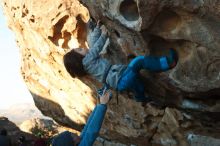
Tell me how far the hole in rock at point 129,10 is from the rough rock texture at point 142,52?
0.07 ft

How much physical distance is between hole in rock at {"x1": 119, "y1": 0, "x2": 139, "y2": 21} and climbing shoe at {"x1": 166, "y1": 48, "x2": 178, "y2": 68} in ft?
3.27

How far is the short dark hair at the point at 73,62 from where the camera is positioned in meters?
8.09

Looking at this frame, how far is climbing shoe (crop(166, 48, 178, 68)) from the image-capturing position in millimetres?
7438

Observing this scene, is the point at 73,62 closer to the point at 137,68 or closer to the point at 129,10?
the point at 137,68

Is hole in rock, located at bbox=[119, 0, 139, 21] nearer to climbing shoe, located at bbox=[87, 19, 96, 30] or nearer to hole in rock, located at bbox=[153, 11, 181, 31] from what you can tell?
hole in rock, located at bbox=[153, 11, 181, 31]

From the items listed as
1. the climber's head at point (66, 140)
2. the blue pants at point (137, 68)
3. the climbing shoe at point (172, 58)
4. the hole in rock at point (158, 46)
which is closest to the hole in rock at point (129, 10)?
the hole in rock at point (158, 46)

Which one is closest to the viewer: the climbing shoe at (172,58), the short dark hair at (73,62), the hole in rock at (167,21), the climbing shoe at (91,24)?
the hole in rock at (167,21)

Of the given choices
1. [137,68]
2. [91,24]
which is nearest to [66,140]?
[137,68]

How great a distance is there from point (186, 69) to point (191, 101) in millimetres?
1217

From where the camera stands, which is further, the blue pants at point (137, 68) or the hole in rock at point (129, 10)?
the hole in rock at point (129, 10)

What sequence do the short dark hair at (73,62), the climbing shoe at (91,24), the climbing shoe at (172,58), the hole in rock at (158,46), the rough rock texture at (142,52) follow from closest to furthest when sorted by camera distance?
the rough rock texture at (142,52), the climbing shoe at (172,58), the hole in rock at (158,46), the short dark hair at (73,62), the climbing shoe at (91,24)

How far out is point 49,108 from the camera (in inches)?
629

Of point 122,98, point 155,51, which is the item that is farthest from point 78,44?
point 155,51

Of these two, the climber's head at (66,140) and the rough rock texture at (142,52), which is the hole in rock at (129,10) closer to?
the rough rock texture at (142,52)
